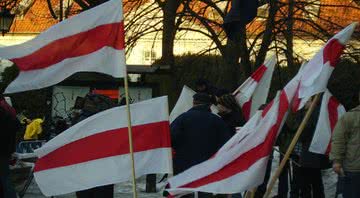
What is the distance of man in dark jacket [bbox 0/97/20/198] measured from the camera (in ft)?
27.7

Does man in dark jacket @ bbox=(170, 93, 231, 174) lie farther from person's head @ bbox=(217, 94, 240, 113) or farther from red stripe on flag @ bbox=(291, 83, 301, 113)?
red stripe on flag @ bbox=(291, 83, 301, 113)

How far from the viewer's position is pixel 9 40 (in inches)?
1683

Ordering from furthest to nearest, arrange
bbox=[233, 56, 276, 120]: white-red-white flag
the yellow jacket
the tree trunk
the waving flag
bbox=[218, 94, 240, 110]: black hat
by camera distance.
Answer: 1. the yellow jacket
2. the tree trunk
3. bbox=[233, 56, 276, 120]: white-red-white flag
4. bbox=[218, 94, 240, 110]: black hat
5. the waving flag

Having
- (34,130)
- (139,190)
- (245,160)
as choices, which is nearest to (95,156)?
(245,160)

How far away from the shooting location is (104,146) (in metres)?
6.19

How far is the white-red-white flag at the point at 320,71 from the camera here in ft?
17.7

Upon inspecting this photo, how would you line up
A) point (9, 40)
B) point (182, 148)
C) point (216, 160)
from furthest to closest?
1. point (9, 40)
2. point (182, 148)
3. point (216, 160)

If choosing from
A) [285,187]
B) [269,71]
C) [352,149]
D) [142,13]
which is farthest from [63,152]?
[142,13]

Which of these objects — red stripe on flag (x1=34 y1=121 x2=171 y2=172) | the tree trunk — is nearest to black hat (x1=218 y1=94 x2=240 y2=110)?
red stripe on flag (x1=34 y1=121 x2=171 y2=172)

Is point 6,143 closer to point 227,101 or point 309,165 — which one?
point 227,101

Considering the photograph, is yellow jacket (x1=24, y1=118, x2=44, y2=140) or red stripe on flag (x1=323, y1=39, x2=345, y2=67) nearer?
red stripe on flag (x1=323, y1=39, x2=345, y2=67)

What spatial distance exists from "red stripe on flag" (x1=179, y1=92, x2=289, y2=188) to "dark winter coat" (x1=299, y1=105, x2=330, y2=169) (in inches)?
178

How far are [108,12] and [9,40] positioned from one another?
123 feet

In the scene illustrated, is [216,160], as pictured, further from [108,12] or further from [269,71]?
[269,71]
